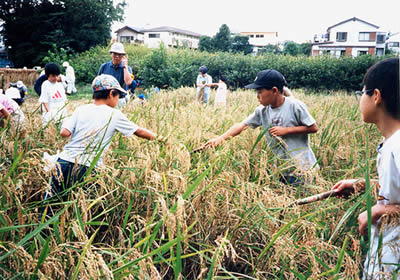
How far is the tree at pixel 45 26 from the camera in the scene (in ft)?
91.7

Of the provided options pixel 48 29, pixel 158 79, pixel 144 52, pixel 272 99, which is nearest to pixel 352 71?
pixel 158 79

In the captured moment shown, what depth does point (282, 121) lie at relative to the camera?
107 inches

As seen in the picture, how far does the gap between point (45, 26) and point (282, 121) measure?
3099cm

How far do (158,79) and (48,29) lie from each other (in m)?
18.3

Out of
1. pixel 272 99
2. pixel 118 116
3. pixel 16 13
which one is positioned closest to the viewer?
pixel 118 116

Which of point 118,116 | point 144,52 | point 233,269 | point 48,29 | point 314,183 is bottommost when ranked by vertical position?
point 233,269

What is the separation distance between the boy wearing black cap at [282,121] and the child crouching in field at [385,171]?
1140mm

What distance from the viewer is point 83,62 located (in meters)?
22.7

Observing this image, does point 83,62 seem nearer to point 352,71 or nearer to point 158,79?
point 158,79

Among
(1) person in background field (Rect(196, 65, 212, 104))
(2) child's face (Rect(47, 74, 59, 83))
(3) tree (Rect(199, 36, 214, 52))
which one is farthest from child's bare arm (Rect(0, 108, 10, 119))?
(3) tree (Rect(199, 36, 214, 52))

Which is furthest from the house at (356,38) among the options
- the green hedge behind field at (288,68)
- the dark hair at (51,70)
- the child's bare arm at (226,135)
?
the child's bare arm at (226,135)

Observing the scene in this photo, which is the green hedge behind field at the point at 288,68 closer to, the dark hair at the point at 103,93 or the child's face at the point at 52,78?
the child's face at the point at 52,78

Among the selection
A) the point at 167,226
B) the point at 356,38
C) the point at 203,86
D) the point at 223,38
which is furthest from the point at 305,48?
the point at 167,226

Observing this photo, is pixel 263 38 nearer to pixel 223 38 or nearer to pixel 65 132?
pixel 223 38
